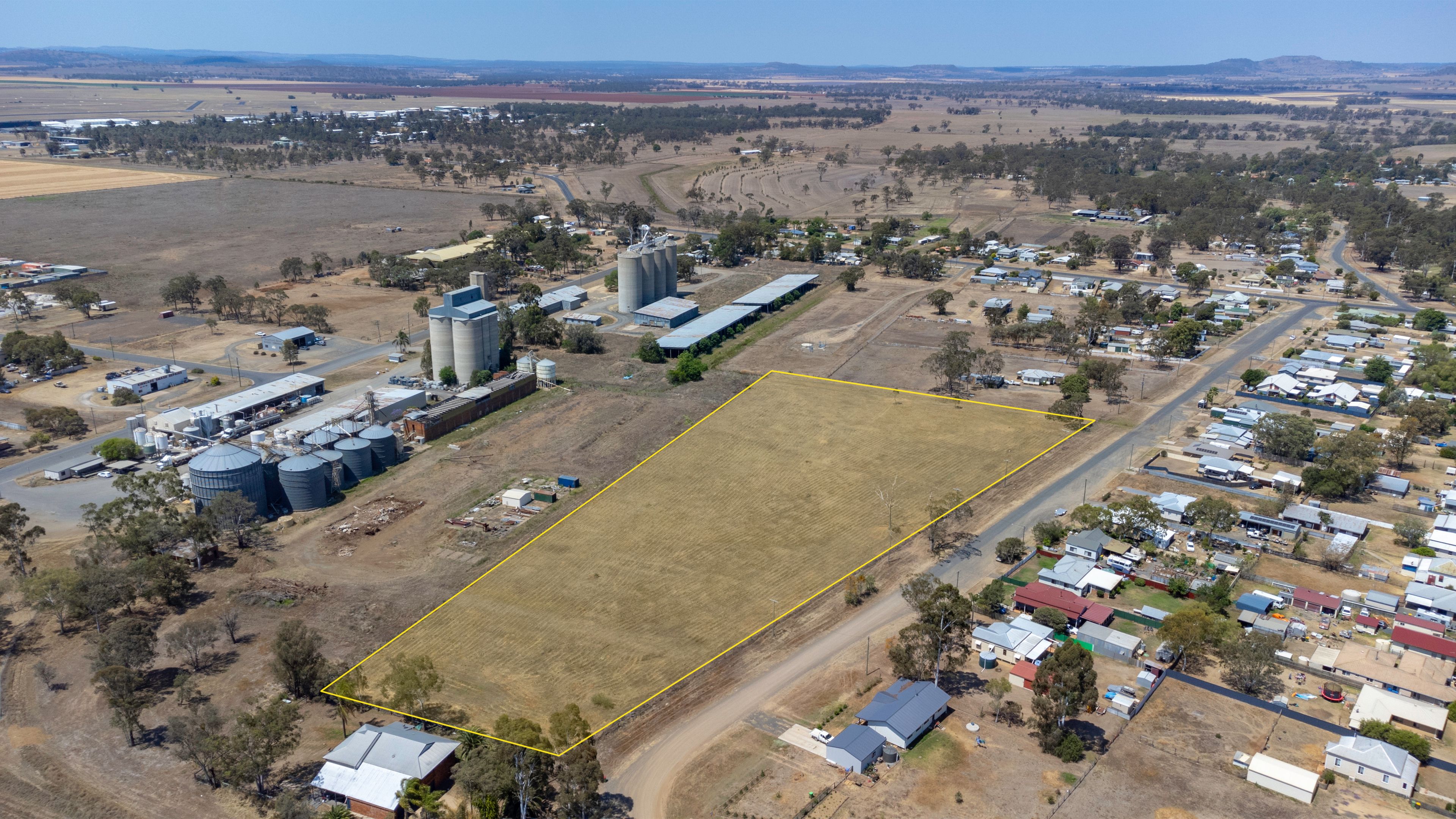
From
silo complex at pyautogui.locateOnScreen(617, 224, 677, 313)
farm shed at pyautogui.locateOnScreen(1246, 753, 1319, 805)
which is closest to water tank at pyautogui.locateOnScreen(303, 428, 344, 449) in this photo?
silo complex at pyautogui.locateOnScreen(617, 224, 677, 313)

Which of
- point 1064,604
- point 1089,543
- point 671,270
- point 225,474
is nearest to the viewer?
point 1064,604

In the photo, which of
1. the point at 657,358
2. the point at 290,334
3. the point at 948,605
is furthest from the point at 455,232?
the point at 948,605

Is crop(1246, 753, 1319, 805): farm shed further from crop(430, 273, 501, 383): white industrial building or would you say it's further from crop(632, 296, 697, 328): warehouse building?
crop(632, 296, 697, 328): warehouse building

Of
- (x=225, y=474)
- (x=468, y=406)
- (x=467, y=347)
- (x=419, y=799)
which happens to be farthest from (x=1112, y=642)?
(x=467, y=347)

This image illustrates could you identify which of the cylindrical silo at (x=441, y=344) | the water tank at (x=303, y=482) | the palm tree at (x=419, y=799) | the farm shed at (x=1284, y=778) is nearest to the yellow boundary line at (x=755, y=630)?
the palm tree at (x=419, y=799)

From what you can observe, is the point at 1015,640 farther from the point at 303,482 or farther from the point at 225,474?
the point at 225,474

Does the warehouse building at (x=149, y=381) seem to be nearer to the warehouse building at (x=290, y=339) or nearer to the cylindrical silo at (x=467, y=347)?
the warehouse building at (x=290, y=339)
